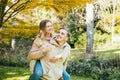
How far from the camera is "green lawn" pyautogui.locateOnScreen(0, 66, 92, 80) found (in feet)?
41.8

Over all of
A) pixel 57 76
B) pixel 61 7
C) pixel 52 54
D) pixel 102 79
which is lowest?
pixel 102 79

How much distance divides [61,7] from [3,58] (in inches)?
300

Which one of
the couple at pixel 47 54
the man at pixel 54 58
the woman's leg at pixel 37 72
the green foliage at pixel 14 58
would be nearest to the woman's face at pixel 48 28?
the couple at pixel 47 54

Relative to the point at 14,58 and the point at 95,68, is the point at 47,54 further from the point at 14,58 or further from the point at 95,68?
the point at 14,58

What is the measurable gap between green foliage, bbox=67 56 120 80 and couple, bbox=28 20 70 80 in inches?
269

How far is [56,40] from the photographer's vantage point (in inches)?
188

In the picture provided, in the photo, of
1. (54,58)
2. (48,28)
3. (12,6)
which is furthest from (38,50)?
(12,6)

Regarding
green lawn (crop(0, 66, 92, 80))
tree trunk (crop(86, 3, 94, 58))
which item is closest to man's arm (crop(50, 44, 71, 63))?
green lawn (crop(0, 66, 92, 80))

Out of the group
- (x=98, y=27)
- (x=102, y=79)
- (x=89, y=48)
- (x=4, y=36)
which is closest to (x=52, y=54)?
(x=4, y=36)

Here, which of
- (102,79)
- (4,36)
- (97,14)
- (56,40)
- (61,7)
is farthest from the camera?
(97,14)

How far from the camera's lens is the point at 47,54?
15.6 ft

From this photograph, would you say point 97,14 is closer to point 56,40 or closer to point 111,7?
point 111,7

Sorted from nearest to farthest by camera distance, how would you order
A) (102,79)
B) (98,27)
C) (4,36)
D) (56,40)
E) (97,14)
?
1. (56,40)
2. (4,36)
3. (102,79)
4. (97,14)
5. (98,27)

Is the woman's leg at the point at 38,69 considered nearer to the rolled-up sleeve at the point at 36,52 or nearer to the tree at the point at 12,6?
the rolled-up sleeve at the point at 36,52
